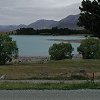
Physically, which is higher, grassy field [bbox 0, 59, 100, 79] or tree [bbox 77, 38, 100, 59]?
grassy field [bbox 0, 59, 100, 79]

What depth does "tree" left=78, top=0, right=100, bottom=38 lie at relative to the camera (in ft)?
86.4

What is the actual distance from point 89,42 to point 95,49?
4759mm

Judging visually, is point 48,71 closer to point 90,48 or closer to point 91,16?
point 91,16

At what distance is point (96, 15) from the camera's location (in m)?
26.4
